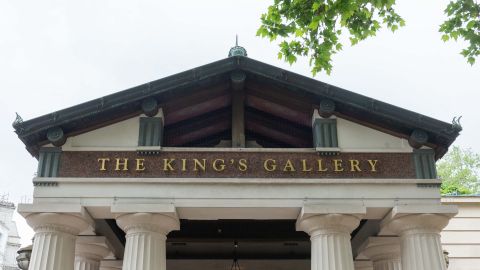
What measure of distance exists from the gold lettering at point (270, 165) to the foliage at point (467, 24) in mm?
5746

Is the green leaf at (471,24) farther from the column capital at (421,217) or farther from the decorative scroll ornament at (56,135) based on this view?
the decorative scroll ornament at (56,135)

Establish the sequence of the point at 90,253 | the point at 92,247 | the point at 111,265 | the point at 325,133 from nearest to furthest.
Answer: the point at 325,133 → the point at 92,247 → the point at 90,253 → the point at 111,265

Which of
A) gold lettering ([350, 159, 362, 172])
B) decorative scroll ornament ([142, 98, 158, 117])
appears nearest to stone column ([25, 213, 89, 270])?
decorative scroll ornament ([142, 98, 158, 117])

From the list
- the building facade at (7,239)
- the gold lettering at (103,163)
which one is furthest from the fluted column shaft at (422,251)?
the building facade at (7,239)

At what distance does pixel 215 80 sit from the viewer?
55.6 ft

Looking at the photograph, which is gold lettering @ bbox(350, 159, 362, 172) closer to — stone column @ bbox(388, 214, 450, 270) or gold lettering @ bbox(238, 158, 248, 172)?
stone column @ bbox(388, 214, 450, 270)

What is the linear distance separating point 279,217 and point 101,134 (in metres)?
5.40

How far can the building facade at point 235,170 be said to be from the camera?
50.1 ft

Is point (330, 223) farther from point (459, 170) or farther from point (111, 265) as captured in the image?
point (459, 170)

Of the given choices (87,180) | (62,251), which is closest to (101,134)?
(87,180)

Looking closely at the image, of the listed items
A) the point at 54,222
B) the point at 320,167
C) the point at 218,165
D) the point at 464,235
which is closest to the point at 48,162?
the point at 54,222

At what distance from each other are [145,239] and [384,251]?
7604 millimetres

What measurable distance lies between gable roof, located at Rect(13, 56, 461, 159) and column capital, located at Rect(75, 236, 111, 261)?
3223mm

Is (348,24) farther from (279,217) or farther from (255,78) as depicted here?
(279,217)
